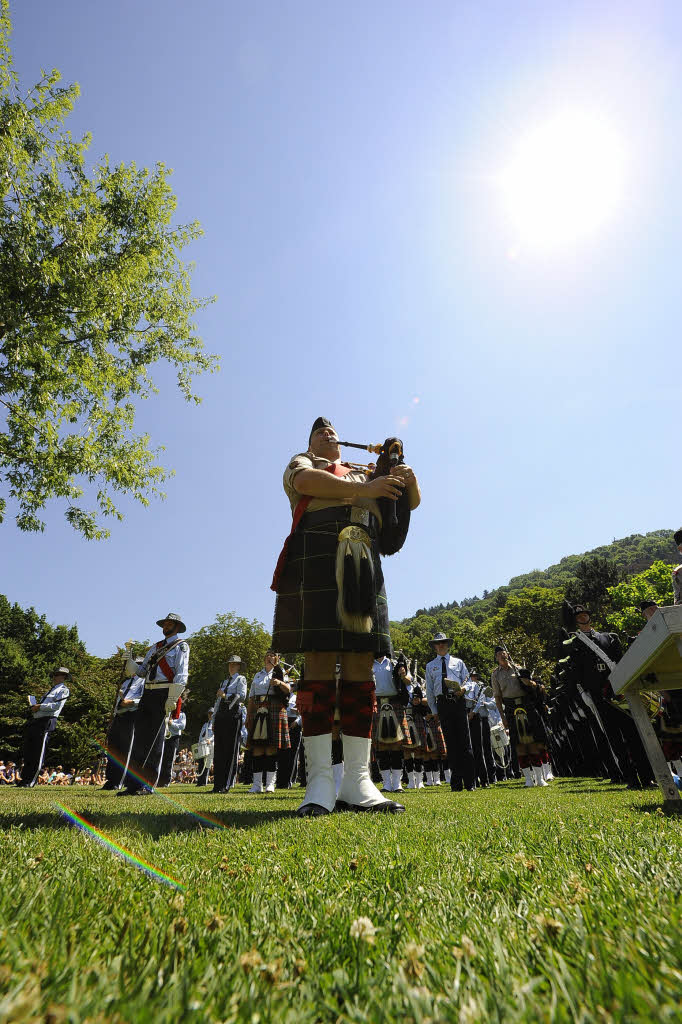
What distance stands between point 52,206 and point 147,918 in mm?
16287

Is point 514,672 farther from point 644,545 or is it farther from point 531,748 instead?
point 644,545

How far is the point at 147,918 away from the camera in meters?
1.20

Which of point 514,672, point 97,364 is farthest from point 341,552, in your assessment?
point 97,364

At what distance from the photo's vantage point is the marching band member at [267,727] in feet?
34.1

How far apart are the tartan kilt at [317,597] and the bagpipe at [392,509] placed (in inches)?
5.0

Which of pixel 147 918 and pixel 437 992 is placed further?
pixel 147 918

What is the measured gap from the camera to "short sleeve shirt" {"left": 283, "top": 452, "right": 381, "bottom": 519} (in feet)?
14.3

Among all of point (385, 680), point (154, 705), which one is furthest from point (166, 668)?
point (385, 680)

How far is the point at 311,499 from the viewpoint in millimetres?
4441

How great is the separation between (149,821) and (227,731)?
8761 millimetres

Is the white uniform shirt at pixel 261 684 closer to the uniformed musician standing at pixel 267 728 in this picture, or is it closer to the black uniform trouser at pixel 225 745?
the uniformed musician standing at pixel 267 728

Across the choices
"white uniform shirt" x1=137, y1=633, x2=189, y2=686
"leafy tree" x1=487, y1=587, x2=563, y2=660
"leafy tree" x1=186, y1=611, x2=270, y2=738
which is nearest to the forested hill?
"leafy tree" x1=487, y1=587, x2=563, y2=660

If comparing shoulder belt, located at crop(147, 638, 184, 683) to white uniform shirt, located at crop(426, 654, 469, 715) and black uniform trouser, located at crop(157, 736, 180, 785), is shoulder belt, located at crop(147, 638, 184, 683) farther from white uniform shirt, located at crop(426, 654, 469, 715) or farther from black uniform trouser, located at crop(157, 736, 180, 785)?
white uniform shirt, located at crop(426, 654, 469, 715)

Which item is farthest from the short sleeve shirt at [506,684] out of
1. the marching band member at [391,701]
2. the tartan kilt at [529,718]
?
the marching band member at [391,701]
